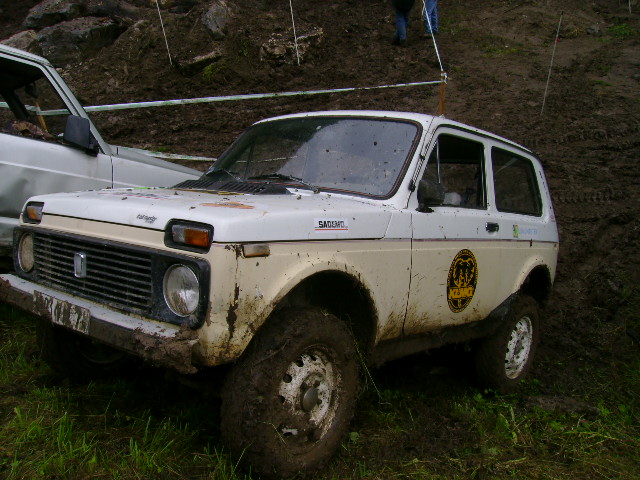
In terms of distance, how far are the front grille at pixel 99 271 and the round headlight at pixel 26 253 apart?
0.12m

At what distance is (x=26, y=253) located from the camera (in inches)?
131

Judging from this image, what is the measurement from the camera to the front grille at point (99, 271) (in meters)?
2.63

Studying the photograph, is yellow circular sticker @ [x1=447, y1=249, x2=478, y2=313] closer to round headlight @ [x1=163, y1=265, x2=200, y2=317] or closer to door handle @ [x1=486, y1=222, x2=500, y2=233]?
door handle @ [x1=486, y1=222, x2=500, y2=233]

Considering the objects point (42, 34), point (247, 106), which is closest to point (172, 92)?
point (247, 106)

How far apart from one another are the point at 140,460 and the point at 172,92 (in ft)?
33.1

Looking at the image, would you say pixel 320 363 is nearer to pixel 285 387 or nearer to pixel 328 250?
pixel 285 387

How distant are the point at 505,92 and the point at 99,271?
10.2m

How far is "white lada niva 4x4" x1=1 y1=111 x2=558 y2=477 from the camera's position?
97.7 inches

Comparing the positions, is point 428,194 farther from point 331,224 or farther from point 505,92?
point 505,92

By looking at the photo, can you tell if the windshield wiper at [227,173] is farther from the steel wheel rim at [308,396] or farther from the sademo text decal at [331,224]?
the steel wheel rim at [308,396]

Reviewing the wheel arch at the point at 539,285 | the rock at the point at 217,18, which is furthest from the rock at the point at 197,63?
the wheel arch at the point at 539,285

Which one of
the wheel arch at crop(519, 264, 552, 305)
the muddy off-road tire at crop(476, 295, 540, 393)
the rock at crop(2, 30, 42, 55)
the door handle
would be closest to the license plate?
the door handle

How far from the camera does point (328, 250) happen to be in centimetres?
282

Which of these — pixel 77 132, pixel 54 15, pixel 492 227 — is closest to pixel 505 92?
pixel 492 227
